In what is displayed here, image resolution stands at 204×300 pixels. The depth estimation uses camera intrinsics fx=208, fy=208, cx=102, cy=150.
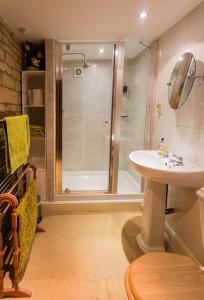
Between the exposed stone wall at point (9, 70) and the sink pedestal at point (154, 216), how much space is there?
148 cm

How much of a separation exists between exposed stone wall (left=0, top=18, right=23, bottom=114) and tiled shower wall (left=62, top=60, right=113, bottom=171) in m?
0.86

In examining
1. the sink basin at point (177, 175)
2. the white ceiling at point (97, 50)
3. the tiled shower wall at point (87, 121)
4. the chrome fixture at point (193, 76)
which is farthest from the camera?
the tiled shower wall at point (87, 121)

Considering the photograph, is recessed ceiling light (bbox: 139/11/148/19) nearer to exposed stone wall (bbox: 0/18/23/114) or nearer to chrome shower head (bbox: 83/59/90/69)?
exposed stone wall (bbox: 0/18/23/114)

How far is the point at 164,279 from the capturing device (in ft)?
3.37

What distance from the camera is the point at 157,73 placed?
8.03ft

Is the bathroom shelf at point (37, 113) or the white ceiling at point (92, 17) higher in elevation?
the white ceiling at point (92, 17)

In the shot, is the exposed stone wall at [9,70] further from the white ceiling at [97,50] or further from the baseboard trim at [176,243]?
the baseboard trim at [176,243]

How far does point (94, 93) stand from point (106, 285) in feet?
8.57

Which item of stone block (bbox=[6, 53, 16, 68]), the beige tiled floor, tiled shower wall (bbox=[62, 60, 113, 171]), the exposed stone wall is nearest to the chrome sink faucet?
the beige tiled floor

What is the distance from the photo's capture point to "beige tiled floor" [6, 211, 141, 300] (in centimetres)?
149

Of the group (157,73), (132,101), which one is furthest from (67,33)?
(132,101)

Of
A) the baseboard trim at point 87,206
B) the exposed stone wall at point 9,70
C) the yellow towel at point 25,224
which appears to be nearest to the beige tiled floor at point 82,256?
the baseboard trim at point 87,206

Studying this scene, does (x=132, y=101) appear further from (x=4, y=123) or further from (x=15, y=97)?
(x=4, y=123)

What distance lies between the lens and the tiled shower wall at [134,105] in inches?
110
